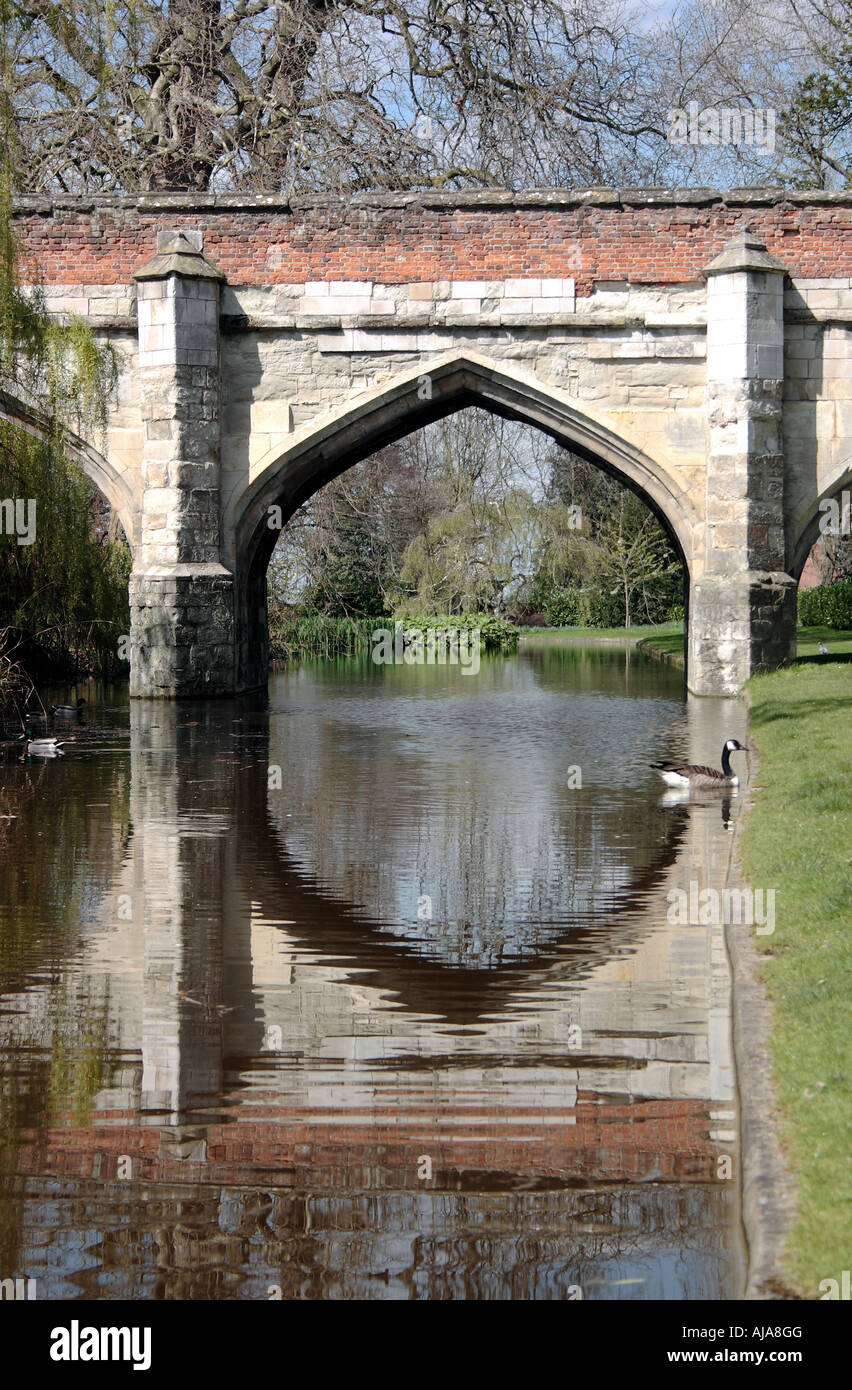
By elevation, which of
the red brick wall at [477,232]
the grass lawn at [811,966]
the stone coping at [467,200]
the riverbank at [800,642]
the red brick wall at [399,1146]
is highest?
the stone coping at [467,200]

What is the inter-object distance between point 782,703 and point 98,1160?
1050cm

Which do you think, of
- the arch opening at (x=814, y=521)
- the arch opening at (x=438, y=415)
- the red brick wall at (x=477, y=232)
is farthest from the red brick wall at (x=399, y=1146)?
the red brick wall at (x=477, y=232)

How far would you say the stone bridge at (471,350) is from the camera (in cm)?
1705

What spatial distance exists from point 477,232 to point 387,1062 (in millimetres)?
14180

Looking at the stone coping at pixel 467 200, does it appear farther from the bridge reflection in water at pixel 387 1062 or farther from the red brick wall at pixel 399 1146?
the red brick wall at pixel 399 1146

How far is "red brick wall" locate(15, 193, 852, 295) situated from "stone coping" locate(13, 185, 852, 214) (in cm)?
2

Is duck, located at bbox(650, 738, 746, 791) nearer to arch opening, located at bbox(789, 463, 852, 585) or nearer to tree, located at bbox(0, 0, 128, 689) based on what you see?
tree, located at bbox(0, 0, 128, 689)

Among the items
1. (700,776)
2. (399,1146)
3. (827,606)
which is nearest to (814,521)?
(700,776)

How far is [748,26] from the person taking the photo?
28.2 m

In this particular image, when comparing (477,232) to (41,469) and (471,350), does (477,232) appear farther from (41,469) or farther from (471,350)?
(41,469)

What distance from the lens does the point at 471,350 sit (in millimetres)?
17625

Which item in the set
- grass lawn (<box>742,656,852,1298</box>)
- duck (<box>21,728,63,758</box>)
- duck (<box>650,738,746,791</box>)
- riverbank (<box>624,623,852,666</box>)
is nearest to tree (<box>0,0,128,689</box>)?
duck (<box>21,728,63,758</box>)

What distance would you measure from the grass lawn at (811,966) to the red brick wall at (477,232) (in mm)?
8009

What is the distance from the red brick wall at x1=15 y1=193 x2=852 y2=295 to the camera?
17.3 metres
